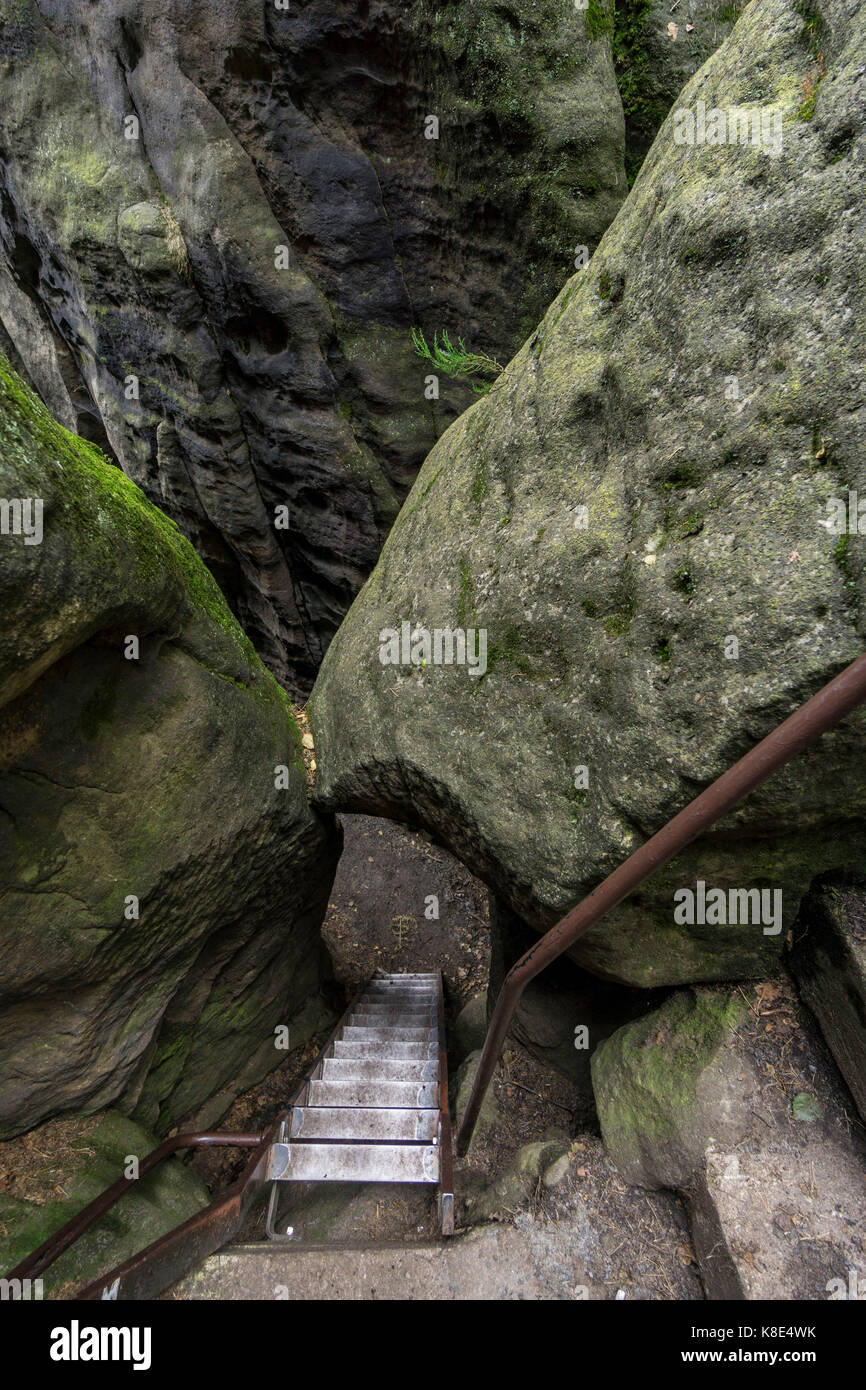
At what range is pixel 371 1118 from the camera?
3.25 meters

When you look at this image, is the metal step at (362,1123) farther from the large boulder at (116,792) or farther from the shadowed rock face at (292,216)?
the shadowed rock face at (292,216)

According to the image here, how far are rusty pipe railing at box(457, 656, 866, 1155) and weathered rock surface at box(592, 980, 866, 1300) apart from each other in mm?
795

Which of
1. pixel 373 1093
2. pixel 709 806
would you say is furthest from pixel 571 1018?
pixel 709 806

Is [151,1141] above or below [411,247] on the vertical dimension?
below

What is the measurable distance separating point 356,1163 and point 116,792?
83.7 inches

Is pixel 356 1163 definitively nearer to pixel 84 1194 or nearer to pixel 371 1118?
pixel 371 1118

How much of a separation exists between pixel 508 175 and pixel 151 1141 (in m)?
6.66

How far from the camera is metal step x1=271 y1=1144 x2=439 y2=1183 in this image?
287cm

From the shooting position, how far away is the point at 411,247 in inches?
199

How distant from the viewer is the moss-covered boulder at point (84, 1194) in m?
2.63

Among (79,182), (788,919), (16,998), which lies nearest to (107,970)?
(16,998)

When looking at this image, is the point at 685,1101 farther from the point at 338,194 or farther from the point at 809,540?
the point at 338,194

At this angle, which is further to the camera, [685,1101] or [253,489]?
[253,489]

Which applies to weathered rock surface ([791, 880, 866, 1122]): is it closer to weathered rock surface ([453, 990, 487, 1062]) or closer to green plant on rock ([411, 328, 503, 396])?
weathered rock surface ([453, 990, 487, 1062])
